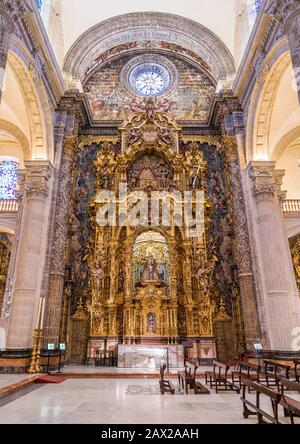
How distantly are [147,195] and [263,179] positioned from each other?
5444 millimetres

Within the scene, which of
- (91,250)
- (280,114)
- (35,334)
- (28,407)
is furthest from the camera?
(91,250)

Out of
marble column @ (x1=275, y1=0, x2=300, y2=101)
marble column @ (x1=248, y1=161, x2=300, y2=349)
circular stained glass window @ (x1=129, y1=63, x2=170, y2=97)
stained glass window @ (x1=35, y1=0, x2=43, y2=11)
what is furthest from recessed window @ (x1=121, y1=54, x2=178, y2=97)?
marble column @ (x1=275, y1=0, x2=300, y2=101)

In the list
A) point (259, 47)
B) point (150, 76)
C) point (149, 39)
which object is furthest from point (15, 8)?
point (150, 76)

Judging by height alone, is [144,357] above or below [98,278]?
below

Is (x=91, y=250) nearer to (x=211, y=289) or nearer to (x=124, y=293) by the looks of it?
(x=124, y=293)

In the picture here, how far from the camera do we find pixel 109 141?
663 inches

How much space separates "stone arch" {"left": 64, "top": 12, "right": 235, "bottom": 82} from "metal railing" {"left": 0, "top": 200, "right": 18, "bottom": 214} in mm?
7069

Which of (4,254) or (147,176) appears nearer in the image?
(147,176)

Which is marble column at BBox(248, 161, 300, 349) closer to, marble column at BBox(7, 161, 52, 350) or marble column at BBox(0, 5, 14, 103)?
marble column at BBox(7, 161, 52, 350)

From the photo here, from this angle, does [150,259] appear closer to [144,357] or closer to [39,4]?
[144,357]

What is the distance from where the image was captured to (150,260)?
1464cm

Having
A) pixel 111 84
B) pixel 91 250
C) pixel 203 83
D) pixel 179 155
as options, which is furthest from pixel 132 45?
pixel 91 250

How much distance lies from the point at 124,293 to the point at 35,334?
459cm

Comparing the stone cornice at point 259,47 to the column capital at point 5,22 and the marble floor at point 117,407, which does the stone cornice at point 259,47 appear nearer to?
the column capital at point 5,22
